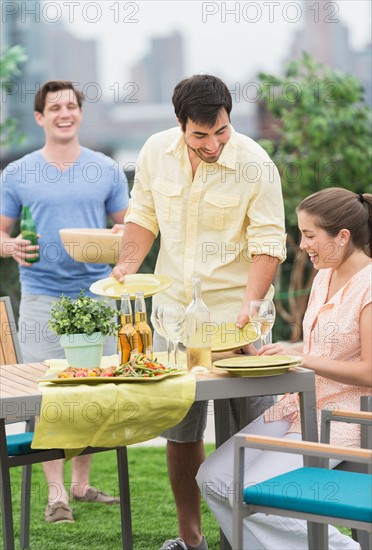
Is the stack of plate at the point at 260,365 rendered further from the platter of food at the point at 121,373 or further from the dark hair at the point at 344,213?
the dark hair at the point at 344,213

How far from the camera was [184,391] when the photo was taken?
9.70 feet

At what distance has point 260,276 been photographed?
11.9 ft

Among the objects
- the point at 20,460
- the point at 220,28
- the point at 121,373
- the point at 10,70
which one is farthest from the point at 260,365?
the point at 220,28

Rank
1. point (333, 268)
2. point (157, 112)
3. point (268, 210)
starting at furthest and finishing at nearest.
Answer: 1. point (157, 112)
2. point (268, 210)
3. point (333, 268)

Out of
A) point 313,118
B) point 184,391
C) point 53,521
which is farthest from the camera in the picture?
point 313,118

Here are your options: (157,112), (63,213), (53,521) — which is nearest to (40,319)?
(63,213)

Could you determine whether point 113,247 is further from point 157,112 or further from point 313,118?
point 157,112

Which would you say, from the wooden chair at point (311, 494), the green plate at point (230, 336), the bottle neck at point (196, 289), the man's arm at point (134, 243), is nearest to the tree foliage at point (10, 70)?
the man's arm at point (134, 243)

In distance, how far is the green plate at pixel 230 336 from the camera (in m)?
3.30

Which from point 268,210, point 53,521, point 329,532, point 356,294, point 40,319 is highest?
point 268,210

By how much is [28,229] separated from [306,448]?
231cm

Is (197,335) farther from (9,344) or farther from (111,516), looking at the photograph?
(111,516)

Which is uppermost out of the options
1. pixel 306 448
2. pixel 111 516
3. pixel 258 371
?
pixel 258 371

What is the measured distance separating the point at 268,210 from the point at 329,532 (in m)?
1.15
